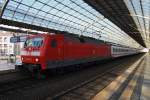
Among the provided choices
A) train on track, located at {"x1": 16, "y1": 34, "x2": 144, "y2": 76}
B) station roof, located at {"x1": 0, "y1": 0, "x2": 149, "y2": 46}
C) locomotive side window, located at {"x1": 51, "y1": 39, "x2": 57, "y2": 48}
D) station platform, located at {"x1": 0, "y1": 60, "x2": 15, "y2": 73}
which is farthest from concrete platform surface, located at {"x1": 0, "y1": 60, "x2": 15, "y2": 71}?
locomotive side window, located at {"x1": 51, "y1": 39, "x2": 57, "y2": 48}

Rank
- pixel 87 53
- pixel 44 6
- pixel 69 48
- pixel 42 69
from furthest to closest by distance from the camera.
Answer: pixel 44 6 < pixel 87 53 < pixel 69 48 < pixel 42 69

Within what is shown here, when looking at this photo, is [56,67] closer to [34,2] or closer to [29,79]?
[29,79]

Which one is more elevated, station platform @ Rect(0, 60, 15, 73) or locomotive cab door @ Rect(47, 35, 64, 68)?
locomotive cab door @ Rect(47, 35, 64, 68)

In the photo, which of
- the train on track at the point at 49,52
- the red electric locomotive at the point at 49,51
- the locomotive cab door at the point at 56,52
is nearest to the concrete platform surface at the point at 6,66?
the train on track at the point at 49,52

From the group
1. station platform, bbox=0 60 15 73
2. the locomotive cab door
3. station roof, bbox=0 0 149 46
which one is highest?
station roof, bbox=0 0 149 46

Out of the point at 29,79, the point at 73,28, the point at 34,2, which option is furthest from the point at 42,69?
the point at 73,28

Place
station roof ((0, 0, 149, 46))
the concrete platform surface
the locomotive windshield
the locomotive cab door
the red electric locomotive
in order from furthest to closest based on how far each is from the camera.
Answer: station roof ((0, 0, 149, 46)) < the concrete platform surface < the locomotive windshield < the locomotive cab door < the red electric locomotive

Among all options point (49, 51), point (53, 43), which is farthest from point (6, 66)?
point (49, 51)

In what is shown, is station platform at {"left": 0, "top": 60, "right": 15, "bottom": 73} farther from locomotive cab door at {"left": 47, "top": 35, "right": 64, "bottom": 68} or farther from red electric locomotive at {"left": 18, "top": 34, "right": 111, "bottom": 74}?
locomotive cab door at {"left": 47, "top": 35, "right": 64, "bottom": 68}

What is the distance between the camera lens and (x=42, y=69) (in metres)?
18.8

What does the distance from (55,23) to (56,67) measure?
80.0 feet

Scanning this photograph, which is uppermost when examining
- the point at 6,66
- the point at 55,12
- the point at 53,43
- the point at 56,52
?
the point at 55,12

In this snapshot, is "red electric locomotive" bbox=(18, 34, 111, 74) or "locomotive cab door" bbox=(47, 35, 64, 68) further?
"locomotive cab door" bbox=(47, 35, 64, 68)

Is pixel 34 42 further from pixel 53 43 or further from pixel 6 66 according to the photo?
pixel 6 66
